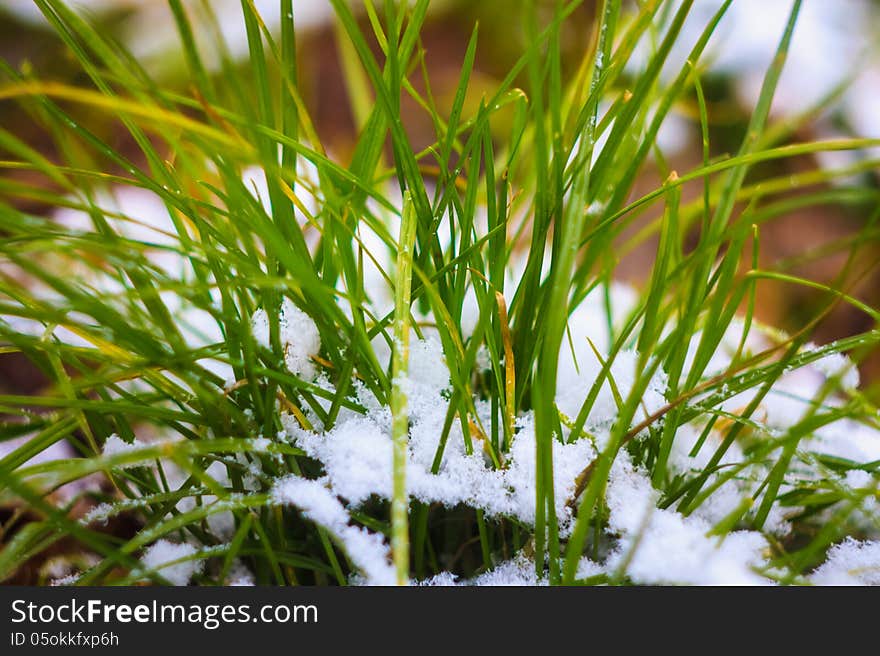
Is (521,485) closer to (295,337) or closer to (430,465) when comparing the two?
(430,465)

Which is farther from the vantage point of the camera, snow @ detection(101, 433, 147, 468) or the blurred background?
the blurred background

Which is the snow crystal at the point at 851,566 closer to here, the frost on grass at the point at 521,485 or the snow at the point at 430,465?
the frost on grass at the point at 521,485

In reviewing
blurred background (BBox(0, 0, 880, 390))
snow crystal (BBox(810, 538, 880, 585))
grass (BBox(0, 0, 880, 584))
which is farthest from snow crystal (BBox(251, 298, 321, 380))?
blurred background (BBox(0, 0, 880, 390))

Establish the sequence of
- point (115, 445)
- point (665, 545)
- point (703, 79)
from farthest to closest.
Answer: point (703, 79) < point (115, 445) < point (665, 545)

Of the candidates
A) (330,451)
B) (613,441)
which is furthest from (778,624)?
(330,451)

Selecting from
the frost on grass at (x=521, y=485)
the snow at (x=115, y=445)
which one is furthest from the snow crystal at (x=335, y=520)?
the snow at (x=115, y=445)

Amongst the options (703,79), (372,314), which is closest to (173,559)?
(372,314)

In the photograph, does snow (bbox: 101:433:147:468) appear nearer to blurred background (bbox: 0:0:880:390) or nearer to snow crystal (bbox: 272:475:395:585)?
snow crystal (bbox: 272:475:395:585)
